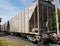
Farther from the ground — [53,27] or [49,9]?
[49,9]

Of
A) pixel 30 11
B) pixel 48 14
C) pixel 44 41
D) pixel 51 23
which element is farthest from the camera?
pixel 51 23

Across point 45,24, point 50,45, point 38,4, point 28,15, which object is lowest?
point 50,45

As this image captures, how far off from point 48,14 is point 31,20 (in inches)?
85.9

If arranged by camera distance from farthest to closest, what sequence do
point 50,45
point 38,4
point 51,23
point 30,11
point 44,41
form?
point 51,23 → point 30,11 → point 38,4 → point 44,41 → point 50,45

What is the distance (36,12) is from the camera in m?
11.2

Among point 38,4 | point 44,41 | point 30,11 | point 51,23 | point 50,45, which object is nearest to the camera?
point 50,45

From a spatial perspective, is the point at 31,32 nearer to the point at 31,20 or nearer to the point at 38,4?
the point at 31,20

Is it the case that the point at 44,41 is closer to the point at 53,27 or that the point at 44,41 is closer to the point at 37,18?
the point at 37,18

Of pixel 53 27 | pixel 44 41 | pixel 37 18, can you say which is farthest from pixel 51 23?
pixel 44 41

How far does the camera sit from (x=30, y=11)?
11.4 meters

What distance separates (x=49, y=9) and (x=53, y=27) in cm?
239

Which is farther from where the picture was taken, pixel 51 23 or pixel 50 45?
pixel 51 23

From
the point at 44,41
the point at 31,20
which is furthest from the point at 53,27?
the point at 44,41

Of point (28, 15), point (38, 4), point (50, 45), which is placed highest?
point (38, 4)
